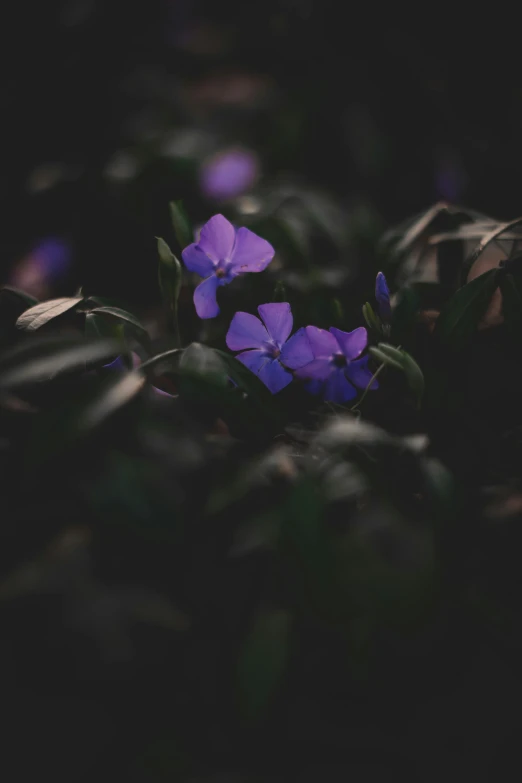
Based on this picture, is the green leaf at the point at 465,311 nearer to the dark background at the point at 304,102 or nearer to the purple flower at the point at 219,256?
the purple flower at the point at 219,256

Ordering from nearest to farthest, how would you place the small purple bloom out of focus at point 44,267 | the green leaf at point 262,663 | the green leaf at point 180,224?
the green leaf at point 262,663 < the green leaf at point 180,224 < the small purple bloom out of focus at point 44,267

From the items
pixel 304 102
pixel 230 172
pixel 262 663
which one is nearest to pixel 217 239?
pixel 262 663

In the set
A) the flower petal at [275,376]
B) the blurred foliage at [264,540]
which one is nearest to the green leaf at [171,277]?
the blurred foliage at [264,540]

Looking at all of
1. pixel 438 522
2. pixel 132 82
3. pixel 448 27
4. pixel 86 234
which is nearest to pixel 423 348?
pixel 438 522

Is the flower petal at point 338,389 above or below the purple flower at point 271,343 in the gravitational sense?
below

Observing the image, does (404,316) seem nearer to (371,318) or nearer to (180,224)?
(371,318)

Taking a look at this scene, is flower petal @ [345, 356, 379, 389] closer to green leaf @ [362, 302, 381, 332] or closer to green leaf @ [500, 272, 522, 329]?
green leaf @ [362, 302, 381, 332]
